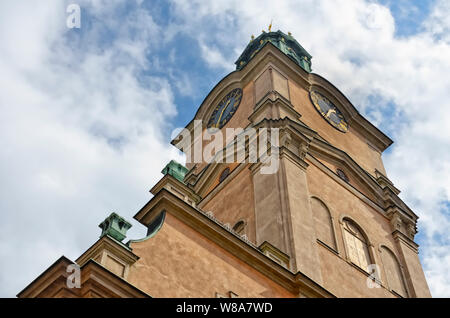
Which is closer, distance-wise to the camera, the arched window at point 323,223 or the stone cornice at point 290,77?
the arched window at point 323,223

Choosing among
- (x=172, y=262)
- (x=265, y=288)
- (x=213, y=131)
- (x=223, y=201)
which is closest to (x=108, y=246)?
(x=172, y=262)

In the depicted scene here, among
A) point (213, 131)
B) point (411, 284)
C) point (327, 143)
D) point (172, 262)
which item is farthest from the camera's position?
point (213, 131)

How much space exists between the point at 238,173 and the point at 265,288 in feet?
25.0

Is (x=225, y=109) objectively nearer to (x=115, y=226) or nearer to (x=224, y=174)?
(x=224, y=174)

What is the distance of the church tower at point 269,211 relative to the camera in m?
12.5

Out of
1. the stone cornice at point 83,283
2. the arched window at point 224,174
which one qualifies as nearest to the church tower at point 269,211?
the stone cornice at point 83,283

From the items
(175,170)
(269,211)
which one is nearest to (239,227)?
(269,211)

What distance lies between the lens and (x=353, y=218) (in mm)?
21172

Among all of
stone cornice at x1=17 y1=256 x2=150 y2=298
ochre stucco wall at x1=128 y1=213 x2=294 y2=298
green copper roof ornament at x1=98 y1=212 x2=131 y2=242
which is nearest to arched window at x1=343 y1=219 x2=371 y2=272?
ochre stucco wall at x1=128 y1=213 x2=294 y2=298

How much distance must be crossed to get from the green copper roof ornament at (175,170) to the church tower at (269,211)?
0.03m

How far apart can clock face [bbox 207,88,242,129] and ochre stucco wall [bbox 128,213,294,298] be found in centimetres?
1269

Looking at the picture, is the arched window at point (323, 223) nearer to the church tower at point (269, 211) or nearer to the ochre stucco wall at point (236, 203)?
the church tower at point (269, 211)

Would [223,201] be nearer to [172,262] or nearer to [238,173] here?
[238,173]

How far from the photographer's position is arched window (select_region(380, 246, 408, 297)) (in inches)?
791
